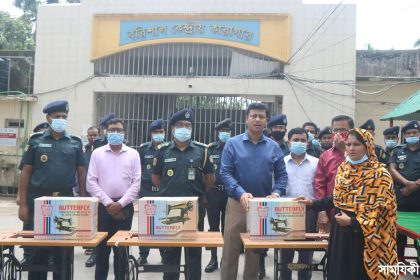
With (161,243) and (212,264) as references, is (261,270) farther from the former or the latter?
(161,243)

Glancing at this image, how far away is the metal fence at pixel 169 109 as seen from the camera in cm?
1023

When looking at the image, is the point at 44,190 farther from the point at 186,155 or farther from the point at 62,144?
the point at 186,155

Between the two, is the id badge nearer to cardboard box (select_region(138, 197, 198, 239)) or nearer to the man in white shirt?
cardboard box (select_region(138, 197, 198, 239))

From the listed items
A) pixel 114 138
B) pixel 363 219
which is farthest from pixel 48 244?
pixel 363 219

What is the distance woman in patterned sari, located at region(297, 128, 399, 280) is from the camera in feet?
8.96

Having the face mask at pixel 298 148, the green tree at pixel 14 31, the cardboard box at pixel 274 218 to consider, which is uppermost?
the green tree at pixel 14 31

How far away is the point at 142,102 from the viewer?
34.6 feet

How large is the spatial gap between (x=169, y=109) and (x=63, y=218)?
25.1ft

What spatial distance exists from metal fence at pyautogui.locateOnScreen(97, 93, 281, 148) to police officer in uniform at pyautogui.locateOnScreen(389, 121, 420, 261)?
16.7 feet

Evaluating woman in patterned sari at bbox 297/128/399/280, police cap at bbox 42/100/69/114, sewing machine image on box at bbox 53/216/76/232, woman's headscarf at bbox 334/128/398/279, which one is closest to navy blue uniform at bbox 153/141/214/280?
sewing machine image on box at bbox 53/216/76/232

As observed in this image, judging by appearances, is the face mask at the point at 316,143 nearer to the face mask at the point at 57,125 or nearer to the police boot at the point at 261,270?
the police boot at the point at 261,270

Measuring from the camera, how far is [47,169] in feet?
12.2

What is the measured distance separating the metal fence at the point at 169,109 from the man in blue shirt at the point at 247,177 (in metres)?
6.54

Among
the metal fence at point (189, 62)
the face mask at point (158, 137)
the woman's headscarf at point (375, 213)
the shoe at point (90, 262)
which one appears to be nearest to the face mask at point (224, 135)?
the face mask at point (158, 137)
